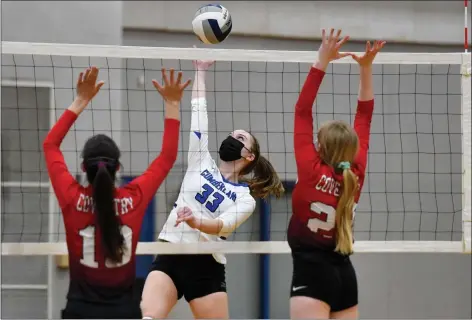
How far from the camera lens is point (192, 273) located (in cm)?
619

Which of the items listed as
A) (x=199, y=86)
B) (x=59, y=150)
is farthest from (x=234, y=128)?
(x=59, y=150)

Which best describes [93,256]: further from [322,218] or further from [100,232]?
[322,218]

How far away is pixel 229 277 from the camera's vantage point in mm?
11320

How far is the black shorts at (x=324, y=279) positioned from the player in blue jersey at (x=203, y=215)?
68 cm

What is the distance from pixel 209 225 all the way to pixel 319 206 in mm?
734

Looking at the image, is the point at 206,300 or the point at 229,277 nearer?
the point at 206,300

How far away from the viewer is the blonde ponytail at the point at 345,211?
17.7 ft

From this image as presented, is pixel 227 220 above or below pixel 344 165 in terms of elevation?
below

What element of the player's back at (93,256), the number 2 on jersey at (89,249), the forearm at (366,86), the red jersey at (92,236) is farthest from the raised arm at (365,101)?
the number 2 on jersey at (89,249)

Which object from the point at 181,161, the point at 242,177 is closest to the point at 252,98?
the point at 181,161

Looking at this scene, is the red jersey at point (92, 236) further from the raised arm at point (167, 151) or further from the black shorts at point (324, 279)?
the black shorts at point (324, 279)

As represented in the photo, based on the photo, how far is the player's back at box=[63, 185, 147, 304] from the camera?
5.00m

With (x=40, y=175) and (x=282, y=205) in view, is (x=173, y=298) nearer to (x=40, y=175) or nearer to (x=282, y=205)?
(x=40, y=175)

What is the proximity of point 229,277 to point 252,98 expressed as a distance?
6.71ft
